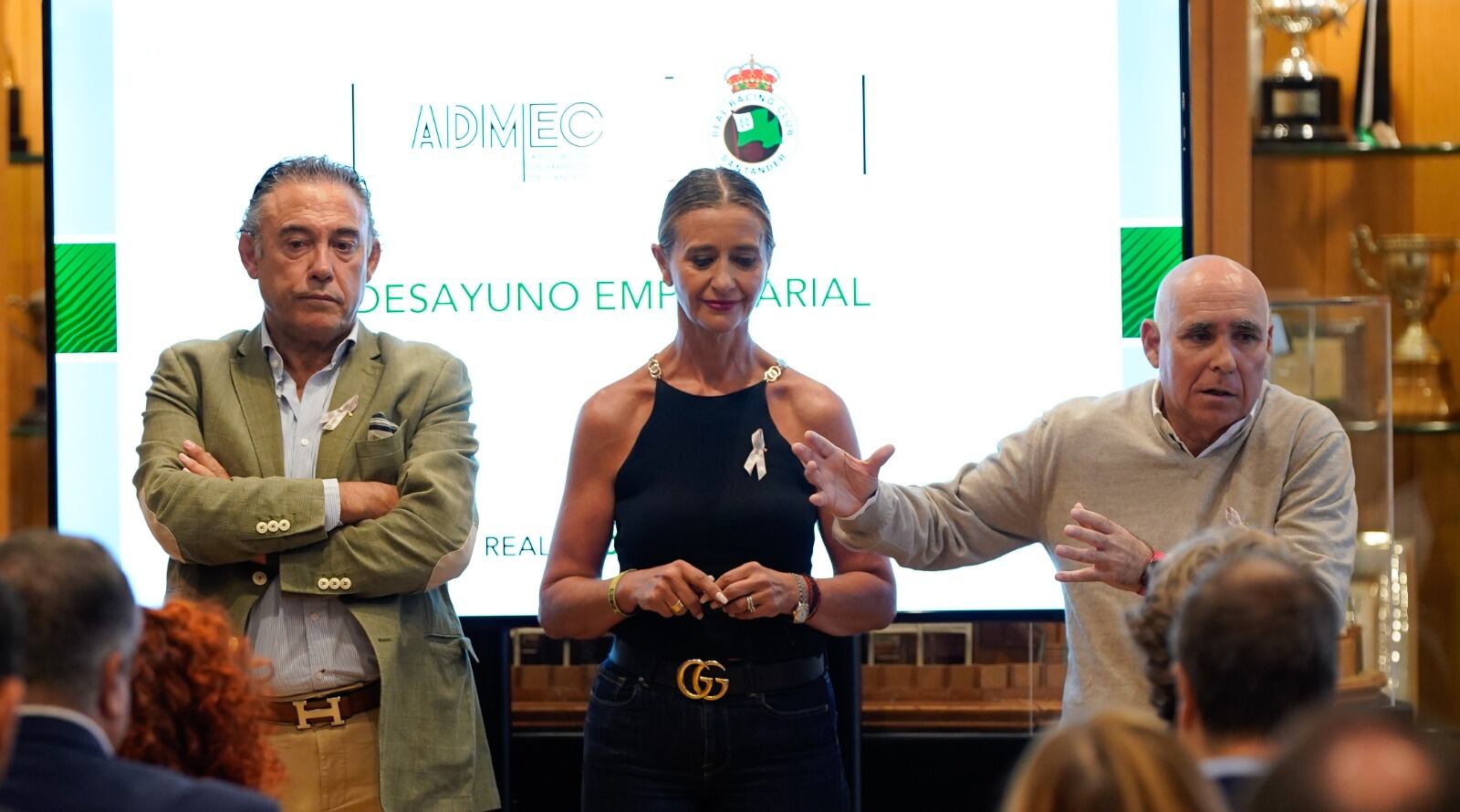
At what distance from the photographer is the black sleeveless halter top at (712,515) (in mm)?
2650

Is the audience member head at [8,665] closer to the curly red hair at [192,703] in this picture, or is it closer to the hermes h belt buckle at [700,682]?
the curly red hair at [192,703]

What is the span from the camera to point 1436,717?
3.87 metres

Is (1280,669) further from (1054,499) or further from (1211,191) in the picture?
(1211,191)

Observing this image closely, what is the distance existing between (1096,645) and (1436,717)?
171cm

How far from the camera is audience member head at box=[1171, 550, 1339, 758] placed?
5.18 feet

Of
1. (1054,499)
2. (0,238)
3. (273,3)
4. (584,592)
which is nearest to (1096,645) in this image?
(1054,499)

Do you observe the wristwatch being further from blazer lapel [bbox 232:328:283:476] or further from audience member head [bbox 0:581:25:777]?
audience member head [bbox 0:581:25:777]

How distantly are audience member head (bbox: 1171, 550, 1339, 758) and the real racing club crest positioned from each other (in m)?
2.00

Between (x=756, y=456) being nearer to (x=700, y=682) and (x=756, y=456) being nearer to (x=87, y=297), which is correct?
(x=700, y=682)

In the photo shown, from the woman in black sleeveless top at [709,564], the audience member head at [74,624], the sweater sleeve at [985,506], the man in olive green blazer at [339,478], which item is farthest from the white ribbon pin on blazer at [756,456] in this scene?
the audience member head at [74,624]

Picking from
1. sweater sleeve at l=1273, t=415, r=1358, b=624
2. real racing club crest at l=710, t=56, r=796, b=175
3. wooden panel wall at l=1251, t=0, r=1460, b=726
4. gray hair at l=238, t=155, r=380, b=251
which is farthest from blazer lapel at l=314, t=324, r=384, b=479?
wooden panel wall at l=1251, t=0, r=1460, b=726

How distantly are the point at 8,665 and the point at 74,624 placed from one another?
0.93 feet

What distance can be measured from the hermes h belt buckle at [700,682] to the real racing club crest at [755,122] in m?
1.25

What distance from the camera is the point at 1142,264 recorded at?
344 cm
